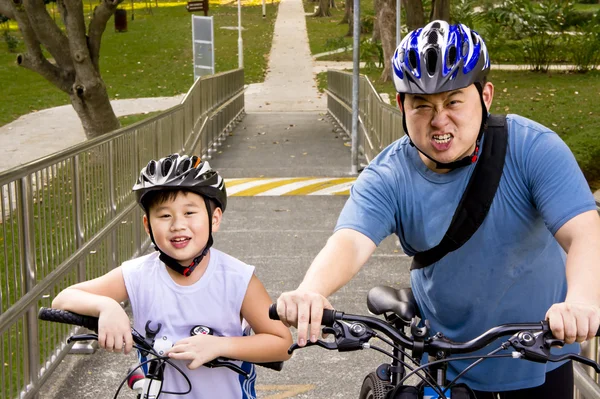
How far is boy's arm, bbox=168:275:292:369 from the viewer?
299cm

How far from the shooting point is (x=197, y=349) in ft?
9.89

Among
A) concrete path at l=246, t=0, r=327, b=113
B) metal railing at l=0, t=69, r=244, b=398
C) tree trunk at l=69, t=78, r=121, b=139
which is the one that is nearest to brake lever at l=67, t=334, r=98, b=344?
metal railing at l=0, t=69, r=244, b=398

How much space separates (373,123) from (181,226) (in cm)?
1048

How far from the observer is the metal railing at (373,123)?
13.4 feet

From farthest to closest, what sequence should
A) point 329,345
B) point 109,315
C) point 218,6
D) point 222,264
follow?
1. point 218,6
2. point 222,264
3. point 109,315
4. point 329,345

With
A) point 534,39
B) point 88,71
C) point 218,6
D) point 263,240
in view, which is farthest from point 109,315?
point 218,6

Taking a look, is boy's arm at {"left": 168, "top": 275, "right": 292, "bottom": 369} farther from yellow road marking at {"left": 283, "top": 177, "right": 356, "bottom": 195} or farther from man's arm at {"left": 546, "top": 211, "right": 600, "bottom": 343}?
yellow road marking at {"left": 283, "top": 177, "right": 356, "bottom": 195}

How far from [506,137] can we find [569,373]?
0.84 metres

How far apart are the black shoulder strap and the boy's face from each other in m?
0.74

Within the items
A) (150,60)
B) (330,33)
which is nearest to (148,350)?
(150,60)

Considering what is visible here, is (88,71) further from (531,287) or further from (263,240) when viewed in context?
(531,287)

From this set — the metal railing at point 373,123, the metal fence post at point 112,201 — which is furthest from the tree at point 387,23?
the metal fence post at point 112,201

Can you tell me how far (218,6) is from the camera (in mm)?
64125

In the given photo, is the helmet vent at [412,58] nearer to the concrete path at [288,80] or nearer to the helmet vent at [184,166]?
the helmet vent at [184,166]
